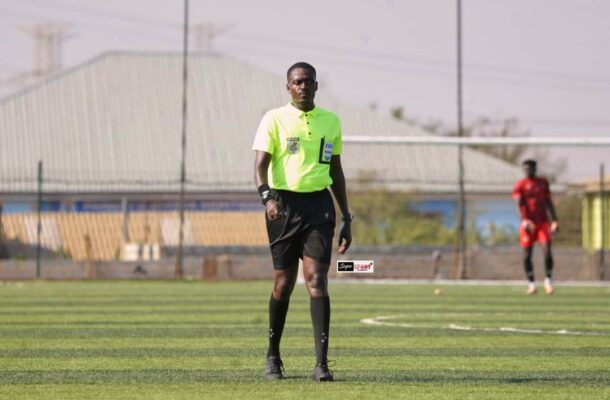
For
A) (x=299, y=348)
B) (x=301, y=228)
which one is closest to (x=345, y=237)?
(x=301, y=228)

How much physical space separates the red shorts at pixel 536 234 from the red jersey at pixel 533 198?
84 mm

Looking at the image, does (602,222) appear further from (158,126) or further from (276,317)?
(158,126)

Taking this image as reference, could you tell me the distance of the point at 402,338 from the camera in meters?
13.4

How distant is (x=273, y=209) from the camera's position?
9.58 metres

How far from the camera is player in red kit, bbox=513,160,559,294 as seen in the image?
23.5 m

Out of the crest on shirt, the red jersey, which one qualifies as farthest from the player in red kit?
the crest on shirt

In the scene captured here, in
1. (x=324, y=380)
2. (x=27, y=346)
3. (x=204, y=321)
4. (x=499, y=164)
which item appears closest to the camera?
(x=324, y=380)

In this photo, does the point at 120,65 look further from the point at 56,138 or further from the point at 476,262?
the point at 476,262

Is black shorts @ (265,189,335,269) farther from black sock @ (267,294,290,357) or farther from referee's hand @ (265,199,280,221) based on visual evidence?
black sock @ (267,294,290,357)

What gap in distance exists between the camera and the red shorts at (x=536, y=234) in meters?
23.7

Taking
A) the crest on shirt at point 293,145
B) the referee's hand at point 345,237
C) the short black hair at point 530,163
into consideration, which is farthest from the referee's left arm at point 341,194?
the short black hair at point 530,163

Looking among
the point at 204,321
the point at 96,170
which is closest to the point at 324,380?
the point at 204,321

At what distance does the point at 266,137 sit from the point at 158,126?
204 ft

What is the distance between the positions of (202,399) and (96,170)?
5981 cm
